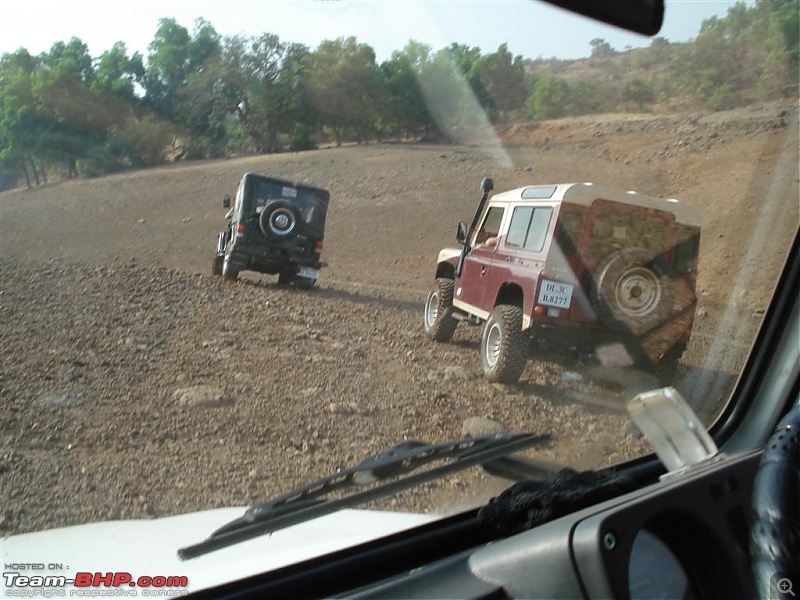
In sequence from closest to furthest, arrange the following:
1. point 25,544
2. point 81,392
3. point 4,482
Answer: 1. point 25,544
2. point 4,482
3. point 81,392

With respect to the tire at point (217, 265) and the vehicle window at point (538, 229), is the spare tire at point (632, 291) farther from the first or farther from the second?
the tire at point (217, 265)

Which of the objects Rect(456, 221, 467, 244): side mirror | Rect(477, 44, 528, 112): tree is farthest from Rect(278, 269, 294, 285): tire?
Rect(477, 44, 528, 112): tree

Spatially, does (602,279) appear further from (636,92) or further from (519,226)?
(636,92)

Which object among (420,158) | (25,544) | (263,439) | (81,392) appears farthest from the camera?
(420,158)

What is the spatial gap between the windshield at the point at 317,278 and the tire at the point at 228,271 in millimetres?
32

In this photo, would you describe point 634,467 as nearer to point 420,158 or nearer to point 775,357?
point 775,357

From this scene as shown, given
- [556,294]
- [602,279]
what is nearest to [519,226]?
[556,294]

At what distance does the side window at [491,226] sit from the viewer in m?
7.86

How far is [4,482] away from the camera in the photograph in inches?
126

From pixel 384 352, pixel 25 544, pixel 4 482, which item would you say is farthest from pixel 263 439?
pixel 384 352

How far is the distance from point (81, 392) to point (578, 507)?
3012 millimetres

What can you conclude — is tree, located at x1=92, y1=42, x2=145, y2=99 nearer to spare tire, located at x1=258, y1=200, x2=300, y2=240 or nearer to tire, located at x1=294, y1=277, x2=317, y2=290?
spare tire, located at x1=258, y1=200, x2=300, y2=240

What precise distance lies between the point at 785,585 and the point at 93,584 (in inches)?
70.8

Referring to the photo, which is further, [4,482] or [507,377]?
[507,377]
